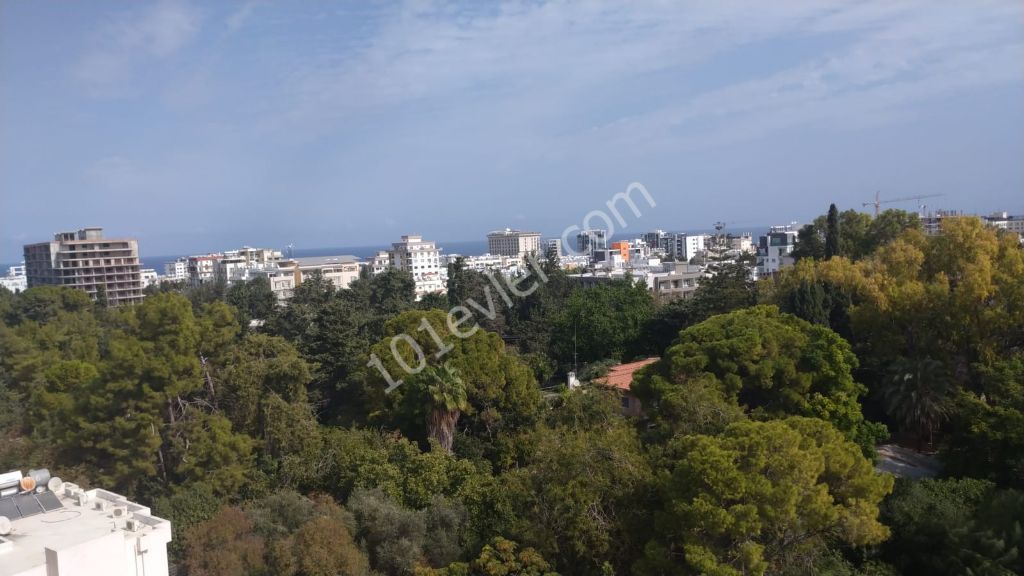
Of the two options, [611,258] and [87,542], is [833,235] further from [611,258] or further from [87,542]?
[611,258]

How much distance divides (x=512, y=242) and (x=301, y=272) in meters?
49.8

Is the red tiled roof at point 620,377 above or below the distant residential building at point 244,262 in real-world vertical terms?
below

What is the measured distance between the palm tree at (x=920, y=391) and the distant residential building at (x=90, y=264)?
5407 centimetres

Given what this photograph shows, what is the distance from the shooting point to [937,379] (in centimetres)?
1700

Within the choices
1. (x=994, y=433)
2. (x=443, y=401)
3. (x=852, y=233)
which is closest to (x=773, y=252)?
(x=852, y=233)

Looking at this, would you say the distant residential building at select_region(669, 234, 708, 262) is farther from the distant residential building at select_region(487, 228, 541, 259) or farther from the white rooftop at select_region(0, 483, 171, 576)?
the white rooftop at select_region(0, 483, 171, 576)

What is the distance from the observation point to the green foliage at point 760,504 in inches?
393

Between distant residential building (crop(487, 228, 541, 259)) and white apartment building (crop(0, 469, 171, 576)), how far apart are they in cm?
10390

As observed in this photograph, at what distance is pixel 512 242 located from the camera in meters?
116

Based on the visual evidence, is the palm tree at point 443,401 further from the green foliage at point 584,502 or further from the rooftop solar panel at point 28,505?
the rooftop solar panel at point 28,505

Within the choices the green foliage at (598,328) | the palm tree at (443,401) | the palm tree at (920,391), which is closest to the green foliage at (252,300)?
the green foliage at (598,328)

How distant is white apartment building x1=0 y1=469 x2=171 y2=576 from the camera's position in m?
8.20

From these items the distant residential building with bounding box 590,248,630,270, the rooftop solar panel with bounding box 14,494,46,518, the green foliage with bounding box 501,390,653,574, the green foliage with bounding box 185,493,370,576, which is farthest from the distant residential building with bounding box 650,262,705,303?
the rooftop solar panel with bounding box 14,494,46,518

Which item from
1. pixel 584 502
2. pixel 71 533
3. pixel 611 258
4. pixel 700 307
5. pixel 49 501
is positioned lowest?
pixel 584 502
